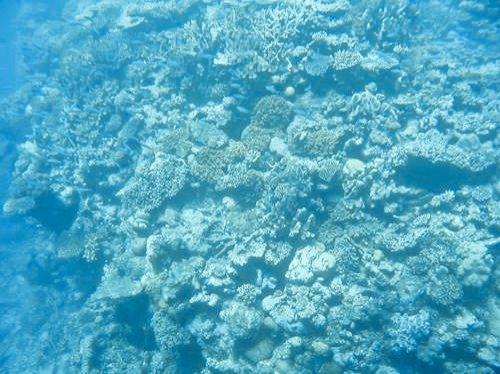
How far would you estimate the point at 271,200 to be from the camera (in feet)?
25.9

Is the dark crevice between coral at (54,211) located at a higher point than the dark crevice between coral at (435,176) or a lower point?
lower

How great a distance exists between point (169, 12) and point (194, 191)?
8.90m

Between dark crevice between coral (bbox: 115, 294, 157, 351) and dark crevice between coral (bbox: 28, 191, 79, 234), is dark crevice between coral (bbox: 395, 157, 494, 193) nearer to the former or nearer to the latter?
dark crevice between coral (bbox: 115, 294, 157, 351)

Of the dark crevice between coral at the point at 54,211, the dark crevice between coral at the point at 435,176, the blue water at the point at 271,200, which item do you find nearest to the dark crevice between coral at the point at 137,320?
the blue water at the point at 271,200

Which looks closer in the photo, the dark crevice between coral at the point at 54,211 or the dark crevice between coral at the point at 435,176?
the dark crevice between coral at the point at 435,176

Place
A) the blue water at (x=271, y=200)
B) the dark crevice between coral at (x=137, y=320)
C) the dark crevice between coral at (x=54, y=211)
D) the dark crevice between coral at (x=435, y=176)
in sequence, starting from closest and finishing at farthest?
the blue water at (x=271, y=200) → the dark crevice between coral at (x=435, y=176) → the dark crevice between coral at (x=137, y=320) → the dark crevice between coral at (x=54, y=211)

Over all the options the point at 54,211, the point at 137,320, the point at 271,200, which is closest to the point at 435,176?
the point at 271,200

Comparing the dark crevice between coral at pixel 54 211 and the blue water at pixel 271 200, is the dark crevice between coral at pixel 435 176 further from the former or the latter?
the dark crevice between coral at pixel 54 211

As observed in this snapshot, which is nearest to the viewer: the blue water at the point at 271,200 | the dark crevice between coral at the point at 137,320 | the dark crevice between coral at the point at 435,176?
the blue water at the point at 271,200

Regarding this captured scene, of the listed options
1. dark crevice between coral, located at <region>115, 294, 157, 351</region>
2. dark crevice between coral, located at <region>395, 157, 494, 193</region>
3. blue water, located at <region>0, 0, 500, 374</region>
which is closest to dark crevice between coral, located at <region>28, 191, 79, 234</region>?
blue water, located at <region>0, 0, 500, 374</region>

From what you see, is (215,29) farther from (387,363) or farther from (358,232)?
(387,363)

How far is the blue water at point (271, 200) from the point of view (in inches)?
280

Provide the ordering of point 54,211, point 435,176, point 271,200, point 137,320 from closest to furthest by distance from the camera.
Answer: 1. point 271,200
2. point 435,176
3. point 137,320
4. point 54,211

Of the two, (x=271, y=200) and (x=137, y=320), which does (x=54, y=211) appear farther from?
(x=271, y=200)
